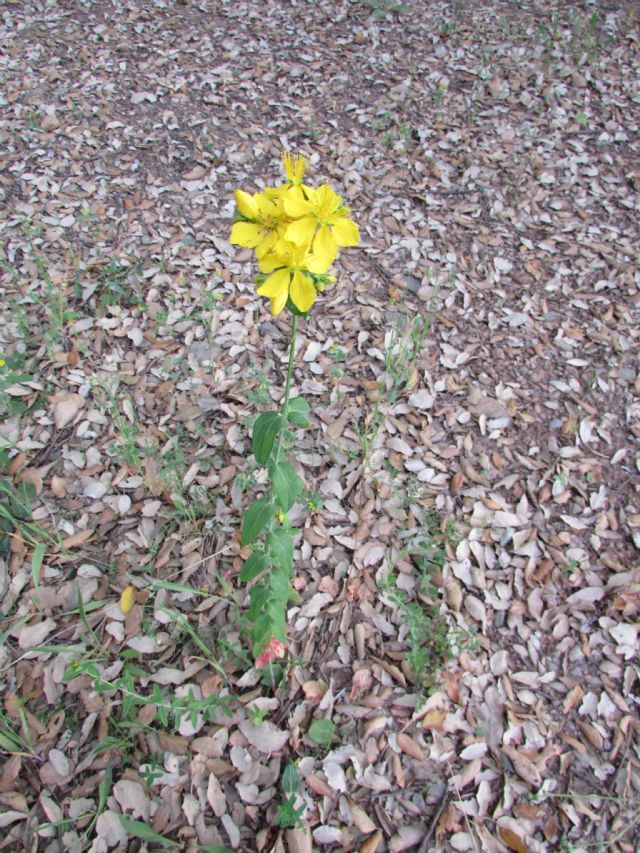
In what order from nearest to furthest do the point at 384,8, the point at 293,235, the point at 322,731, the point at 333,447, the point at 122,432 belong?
the point at 293,235 → the point at 322,731 → the point at 122,432 → the point at 333,447 → the point at 384,8

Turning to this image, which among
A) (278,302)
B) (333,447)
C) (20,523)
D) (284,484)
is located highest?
(278,302)

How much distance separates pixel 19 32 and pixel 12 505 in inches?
161

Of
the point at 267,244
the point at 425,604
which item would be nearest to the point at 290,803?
the point at 425,604

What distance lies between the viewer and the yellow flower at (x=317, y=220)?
1.27m

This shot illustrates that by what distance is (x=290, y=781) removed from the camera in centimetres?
179

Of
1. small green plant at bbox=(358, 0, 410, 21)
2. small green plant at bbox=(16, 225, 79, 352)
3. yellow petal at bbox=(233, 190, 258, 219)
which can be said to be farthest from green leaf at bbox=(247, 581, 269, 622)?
small green plant at bbox=(358, 0, 410, 21)

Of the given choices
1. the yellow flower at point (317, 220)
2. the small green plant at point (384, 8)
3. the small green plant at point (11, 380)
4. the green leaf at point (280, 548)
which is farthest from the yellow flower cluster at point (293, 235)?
the small green plant at point (384, 8)

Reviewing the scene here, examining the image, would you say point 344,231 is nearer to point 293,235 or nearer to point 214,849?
point 293,235

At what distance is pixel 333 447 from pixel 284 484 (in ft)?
3.28

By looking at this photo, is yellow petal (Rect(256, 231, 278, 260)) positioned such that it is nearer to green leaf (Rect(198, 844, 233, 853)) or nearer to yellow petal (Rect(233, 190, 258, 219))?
yellow petal (Rect(233, 190, 258, 219))

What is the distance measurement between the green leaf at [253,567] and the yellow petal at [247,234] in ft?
2.94

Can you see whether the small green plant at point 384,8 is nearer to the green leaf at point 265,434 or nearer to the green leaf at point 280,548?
the green leaf at point 265,434

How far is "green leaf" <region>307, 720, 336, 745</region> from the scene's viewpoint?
1893mm

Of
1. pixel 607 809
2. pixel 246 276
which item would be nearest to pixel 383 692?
pixel 607 809
